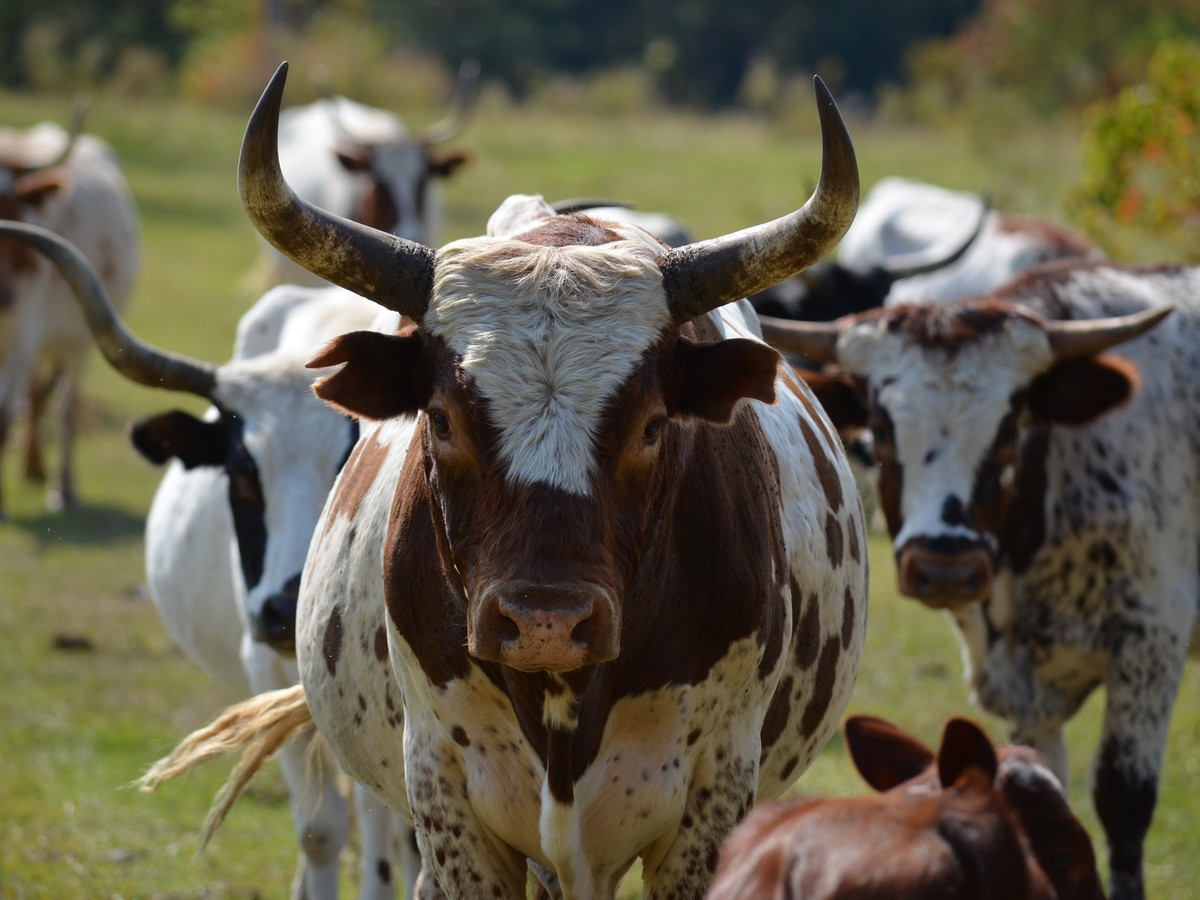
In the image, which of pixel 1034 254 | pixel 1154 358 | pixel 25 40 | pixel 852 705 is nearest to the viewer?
pixel 1154 358

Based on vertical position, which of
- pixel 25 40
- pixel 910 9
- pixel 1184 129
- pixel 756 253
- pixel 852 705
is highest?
pixel 756 253

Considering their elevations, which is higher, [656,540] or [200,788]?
[656,540]

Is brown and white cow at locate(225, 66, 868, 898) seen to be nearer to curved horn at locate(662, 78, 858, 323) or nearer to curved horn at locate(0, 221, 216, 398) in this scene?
curved horn at locate(662, 78, 858, 323)

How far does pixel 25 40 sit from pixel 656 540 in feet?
137

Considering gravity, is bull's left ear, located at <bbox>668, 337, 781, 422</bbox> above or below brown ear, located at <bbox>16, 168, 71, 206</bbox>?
above

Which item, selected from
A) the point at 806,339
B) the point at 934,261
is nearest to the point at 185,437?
the point at 806,339

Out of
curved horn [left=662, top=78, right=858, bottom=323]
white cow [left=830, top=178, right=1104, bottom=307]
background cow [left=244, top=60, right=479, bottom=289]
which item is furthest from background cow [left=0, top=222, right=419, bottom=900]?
background cow [left=244, top=60, right=479, bottom=289]

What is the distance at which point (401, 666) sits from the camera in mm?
3701

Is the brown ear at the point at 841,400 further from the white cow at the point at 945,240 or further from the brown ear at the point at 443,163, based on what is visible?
the brown ear at the point at 443,163

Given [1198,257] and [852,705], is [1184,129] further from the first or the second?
[852,705]

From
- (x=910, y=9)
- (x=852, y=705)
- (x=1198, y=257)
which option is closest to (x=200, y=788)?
(x=852, y=705)

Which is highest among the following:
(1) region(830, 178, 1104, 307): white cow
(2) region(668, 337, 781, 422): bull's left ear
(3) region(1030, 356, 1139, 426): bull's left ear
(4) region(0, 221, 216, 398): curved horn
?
(2) region(668, 337, 781, 422): bull's left ear

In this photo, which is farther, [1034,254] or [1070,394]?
[1034,254]

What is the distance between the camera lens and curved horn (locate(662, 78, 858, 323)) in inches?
132
